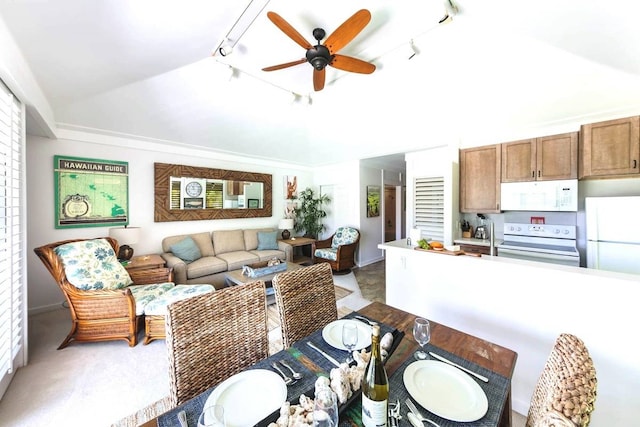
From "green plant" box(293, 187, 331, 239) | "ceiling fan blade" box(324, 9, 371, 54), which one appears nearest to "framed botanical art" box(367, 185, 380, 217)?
"green plant" box(293, 187, 331, 239)

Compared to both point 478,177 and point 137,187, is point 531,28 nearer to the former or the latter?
point 478,177

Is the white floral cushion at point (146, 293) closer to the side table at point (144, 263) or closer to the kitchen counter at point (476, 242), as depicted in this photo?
the side table at point (144, 263)

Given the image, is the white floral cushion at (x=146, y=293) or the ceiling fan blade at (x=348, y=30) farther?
the white floral cushion at (x=146, y=293)

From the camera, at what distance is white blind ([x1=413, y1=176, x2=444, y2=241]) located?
3982mm

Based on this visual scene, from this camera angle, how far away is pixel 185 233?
13.8ft

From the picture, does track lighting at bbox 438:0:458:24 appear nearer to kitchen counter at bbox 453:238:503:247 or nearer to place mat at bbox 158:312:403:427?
place mat at bbox 158:312:403:427

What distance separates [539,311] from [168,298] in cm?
317

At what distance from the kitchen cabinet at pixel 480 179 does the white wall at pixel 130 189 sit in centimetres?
392

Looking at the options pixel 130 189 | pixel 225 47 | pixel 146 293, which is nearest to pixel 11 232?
pixel 146 293

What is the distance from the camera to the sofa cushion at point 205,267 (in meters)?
3.51

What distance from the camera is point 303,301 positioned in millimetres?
1423

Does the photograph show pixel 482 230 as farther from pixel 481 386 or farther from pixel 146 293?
pixel 146 293

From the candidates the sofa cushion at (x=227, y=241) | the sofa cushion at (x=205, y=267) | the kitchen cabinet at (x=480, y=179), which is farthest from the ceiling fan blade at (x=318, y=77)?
the sofa cushion at (x=227, y=241)

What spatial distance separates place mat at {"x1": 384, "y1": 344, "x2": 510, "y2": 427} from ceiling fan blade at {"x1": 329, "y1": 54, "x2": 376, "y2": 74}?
2.24 m
